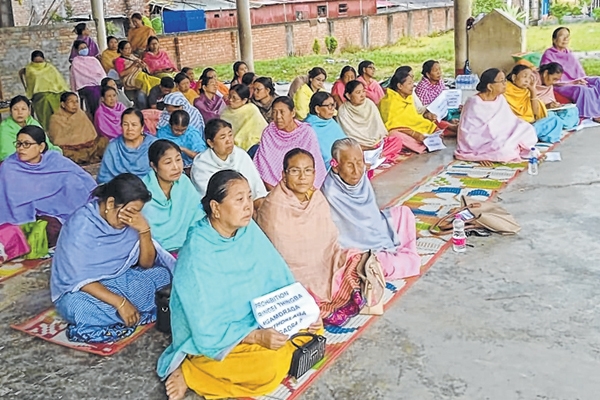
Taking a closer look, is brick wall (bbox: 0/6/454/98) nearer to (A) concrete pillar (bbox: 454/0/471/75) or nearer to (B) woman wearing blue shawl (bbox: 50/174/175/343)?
(A) concrete pillar (bbox: 454/0/471/75)

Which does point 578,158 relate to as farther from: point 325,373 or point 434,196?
point 325,373

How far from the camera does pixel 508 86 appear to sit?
24.3 feet

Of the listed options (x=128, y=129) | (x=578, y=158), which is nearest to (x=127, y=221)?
(x=128, y=129)

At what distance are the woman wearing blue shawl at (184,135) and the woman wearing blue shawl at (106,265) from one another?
2581 mm

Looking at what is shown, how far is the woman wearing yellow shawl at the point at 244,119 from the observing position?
6.73 metres

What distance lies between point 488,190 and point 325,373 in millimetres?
3098

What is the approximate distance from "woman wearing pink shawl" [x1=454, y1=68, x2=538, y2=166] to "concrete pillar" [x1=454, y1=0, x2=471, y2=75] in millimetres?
4891

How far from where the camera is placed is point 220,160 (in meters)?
4.94

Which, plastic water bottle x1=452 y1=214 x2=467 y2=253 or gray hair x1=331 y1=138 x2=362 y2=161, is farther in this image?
plastic water bottle x1=452 y1=214 x2=467 y2=253

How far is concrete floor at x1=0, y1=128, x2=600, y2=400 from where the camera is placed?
9.97ft

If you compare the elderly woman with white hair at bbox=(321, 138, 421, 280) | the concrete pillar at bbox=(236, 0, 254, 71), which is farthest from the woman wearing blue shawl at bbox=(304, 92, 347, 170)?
the concrete pillar at bbox=(236, 0, 254, 71)

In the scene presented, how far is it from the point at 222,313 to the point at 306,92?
16.9 ft

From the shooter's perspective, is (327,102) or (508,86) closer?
(327,102)

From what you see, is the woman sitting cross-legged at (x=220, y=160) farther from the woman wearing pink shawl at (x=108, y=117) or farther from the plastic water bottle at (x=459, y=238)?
the woman wearing pink shawl at (x=108, y=117)
